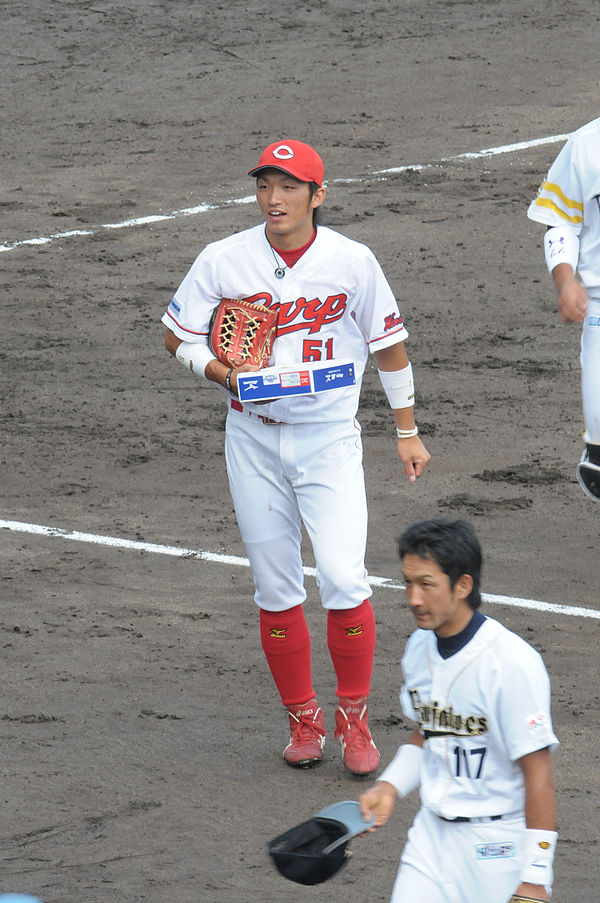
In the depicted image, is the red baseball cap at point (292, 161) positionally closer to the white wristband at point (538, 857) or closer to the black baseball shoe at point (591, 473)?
the black baseball shoe at point (591, 473)

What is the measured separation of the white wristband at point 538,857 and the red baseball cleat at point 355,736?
2.03 meters

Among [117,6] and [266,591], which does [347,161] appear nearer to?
[117,6]

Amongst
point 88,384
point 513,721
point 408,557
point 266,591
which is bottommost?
point 88,384

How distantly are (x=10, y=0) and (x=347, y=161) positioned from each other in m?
6.82

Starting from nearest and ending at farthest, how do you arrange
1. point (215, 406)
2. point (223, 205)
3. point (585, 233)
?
point (585, 233)
point (215, 406)
point (223, 205)

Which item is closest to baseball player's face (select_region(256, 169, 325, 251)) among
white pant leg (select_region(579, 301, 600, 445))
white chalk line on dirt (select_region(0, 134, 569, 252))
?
white pant leg (select_region(579, 301, 600, 445))

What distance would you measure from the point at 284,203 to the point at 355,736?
1.92 m

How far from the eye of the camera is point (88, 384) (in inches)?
413

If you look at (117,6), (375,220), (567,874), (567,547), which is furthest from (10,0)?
(567,874)

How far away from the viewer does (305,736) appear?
5555 millimetres

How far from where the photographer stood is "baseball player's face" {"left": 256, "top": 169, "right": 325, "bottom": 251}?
5277 mm

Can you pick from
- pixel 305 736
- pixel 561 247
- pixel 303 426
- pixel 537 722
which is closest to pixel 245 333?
pixel 303 426

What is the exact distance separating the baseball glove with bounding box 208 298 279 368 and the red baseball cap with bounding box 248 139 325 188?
18.7 inches

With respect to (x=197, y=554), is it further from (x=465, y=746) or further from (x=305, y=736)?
(x=465, y=746)
